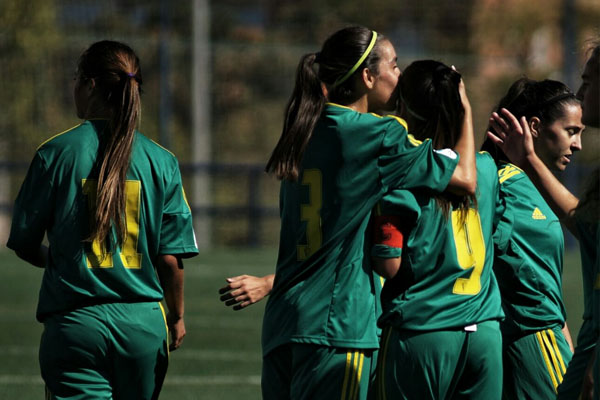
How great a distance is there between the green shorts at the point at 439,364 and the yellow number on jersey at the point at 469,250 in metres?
0.14

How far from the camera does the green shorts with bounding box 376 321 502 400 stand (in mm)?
3486

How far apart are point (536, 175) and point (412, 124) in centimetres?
46

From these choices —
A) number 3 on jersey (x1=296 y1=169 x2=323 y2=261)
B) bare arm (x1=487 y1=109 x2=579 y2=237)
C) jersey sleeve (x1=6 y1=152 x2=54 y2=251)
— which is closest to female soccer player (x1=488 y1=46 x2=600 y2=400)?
bare arm (x1=487 y1=109 x2=579 y2=237)

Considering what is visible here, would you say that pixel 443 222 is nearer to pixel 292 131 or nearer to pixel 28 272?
pixel 292 131

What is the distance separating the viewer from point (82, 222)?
3715 millimetres

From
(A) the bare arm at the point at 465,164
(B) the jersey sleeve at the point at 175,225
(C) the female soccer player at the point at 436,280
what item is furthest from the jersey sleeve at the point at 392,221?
(B) the jersey sleeve at the point at 175,225

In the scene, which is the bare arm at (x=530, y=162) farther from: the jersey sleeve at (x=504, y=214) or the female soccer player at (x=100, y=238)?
the female soccer player at (x=100, y=238)

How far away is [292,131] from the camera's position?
3.60 metres

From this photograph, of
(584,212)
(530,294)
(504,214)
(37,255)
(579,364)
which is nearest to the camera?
(584,212)

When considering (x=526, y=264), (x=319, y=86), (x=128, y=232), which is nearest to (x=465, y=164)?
(x=319, y=86)

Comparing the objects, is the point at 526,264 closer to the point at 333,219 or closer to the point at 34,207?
the point at 333,219

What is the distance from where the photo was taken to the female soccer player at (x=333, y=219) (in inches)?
136

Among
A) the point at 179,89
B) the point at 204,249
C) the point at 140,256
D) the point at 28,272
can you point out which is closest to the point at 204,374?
the point at 140,256

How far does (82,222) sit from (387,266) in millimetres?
1073
